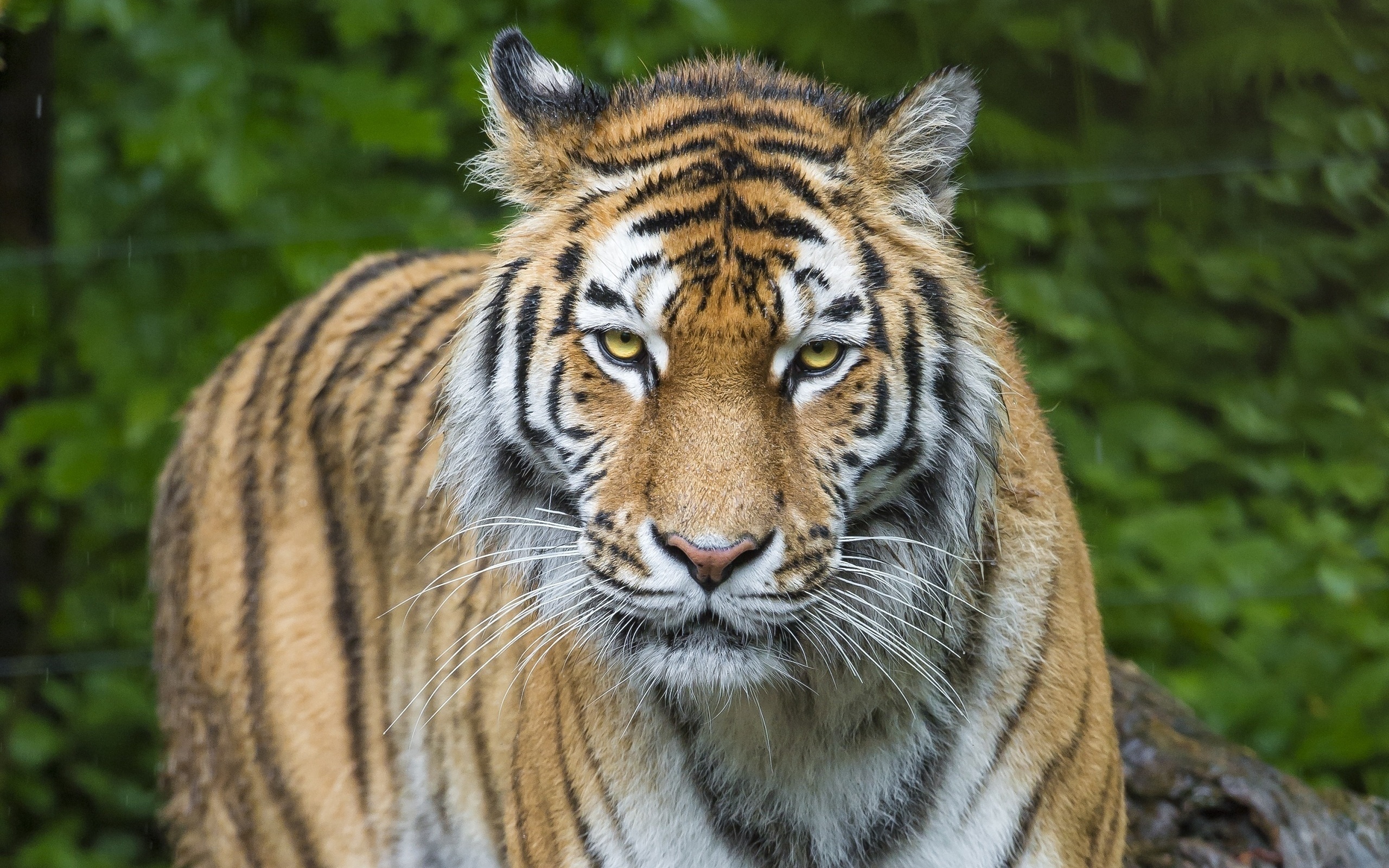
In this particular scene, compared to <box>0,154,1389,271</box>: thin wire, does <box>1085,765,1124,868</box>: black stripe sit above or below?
below

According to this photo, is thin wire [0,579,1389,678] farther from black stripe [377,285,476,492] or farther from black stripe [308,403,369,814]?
black stripe [377,285,476,492]

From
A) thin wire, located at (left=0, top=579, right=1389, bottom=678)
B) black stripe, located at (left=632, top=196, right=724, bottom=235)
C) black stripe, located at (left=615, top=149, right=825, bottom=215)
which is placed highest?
black stripe, located at (left=615, top=149, right=825, bottom=215)

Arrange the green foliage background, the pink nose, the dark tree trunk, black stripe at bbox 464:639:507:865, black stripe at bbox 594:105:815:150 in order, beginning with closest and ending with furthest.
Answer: the pink nose → black stripe at bbox 594:105:815:150 → black stripe at bbox 464:639:507:865 → the dark tree trunk → the green foliage background

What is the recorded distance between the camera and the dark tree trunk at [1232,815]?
2441 mm

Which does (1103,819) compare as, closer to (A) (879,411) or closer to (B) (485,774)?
(A) (879,411)

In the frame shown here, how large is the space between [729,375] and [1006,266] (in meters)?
2.47

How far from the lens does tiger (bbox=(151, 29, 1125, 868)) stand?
1.60 m

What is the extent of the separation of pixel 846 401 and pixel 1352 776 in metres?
2.20

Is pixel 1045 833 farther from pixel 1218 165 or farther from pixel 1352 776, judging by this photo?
pixel 1218 165

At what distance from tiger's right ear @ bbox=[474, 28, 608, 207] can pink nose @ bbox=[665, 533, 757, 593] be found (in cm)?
57

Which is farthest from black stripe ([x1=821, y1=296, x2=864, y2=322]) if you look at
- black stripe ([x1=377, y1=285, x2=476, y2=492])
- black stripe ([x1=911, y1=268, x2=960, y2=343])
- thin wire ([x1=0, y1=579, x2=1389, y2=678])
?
thin wire ([x1=0, y1=579, x2=1389, y2=678])

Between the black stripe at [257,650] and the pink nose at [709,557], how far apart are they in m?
1.27

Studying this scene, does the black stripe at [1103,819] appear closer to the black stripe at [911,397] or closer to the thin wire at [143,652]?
the black stripe at [911,397]

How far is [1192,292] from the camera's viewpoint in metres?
4.03
